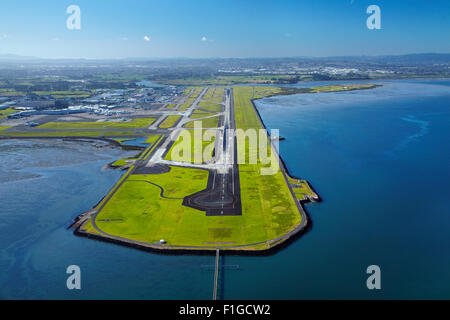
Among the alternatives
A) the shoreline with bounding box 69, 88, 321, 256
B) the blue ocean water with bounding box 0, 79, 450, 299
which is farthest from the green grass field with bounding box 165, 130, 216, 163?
the shoreline with bounding box 69, 88, 321, 256

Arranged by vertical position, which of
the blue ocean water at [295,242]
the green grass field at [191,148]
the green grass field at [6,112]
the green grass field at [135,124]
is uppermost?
the green grass field at [6,112]

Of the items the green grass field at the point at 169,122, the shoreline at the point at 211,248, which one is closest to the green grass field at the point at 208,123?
the green grass field at the point at 169,122

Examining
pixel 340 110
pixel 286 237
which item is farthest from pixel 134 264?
pixel 340 110

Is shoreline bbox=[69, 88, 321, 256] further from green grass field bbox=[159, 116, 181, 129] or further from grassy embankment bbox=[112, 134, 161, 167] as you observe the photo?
green grass field bbox=[159, 116, 181, 129]

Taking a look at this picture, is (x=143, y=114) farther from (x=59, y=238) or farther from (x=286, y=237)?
(x=286, y=237)

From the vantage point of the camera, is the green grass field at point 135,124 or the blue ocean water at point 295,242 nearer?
the blue ocean water at point 295,242

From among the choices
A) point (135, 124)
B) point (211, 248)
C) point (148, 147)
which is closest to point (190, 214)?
point (211, 248)

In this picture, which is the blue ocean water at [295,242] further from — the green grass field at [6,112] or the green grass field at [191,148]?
the green grass field at [6,112]

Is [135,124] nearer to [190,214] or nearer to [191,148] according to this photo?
[191,148]

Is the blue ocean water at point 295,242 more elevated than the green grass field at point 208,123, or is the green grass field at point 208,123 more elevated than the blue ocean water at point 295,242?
the green grass field at point 208,123
